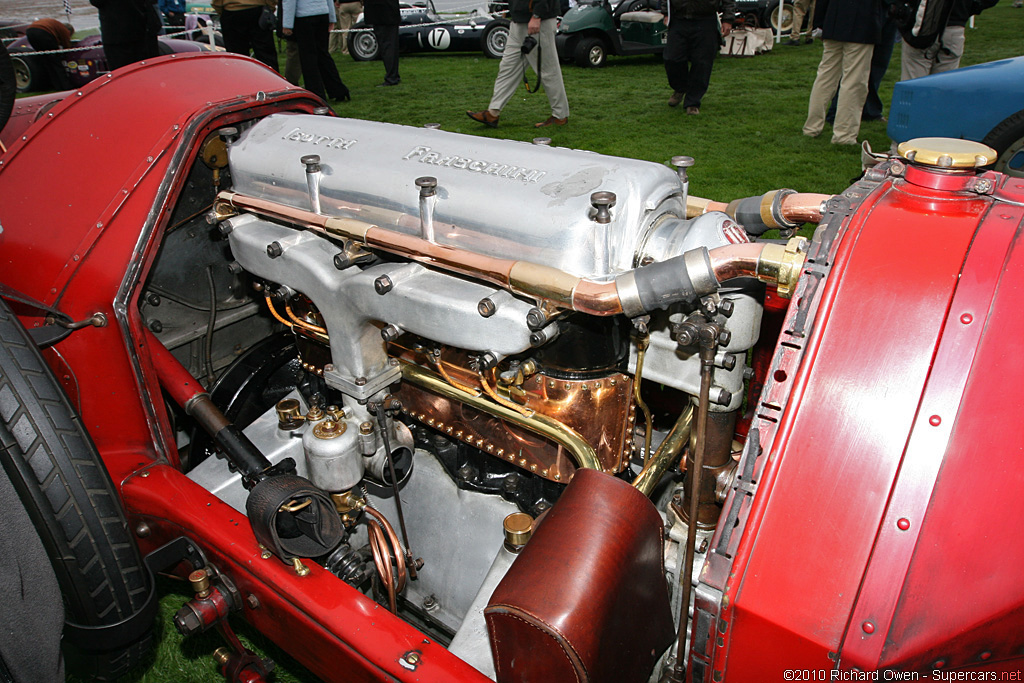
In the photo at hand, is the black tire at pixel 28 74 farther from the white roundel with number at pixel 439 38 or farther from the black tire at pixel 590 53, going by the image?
the black tire at pixel 590 53

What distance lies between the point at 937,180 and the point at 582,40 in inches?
399

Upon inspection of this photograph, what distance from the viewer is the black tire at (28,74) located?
9195mm

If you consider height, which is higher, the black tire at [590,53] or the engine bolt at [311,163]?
the engine bolt at [311,163]

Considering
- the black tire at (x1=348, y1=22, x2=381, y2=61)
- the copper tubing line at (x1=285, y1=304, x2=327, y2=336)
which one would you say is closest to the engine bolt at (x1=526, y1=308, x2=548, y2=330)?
the copper tubing line at (x1=285, y1=304, x2=327, y2=336)

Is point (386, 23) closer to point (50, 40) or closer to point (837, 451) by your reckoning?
point (50, 40)

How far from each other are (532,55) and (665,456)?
5734 mm

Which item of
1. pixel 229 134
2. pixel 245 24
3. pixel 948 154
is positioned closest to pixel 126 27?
pixel 245 24

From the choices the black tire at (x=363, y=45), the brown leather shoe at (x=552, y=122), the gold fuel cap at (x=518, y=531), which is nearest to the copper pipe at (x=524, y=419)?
the gold fuel cap at (x=518, y=531)

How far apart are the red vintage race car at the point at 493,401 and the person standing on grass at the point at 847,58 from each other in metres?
4.77

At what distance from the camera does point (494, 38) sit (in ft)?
37.6

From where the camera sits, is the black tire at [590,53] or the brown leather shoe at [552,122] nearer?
the brown leather shoe at [552,122]

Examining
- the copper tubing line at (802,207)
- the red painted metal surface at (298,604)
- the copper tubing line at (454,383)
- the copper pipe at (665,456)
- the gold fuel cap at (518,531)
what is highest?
the copper tubing line at (802,207)

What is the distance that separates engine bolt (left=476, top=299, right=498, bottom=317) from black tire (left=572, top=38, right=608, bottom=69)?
9.94m

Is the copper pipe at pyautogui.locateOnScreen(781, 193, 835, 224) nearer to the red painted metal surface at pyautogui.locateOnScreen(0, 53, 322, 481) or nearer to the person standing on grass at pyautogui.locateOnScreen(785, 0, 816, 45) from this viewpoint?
the red painted metal surface at pyautogui.locateOnScreen(0, 53, 322, 481)
